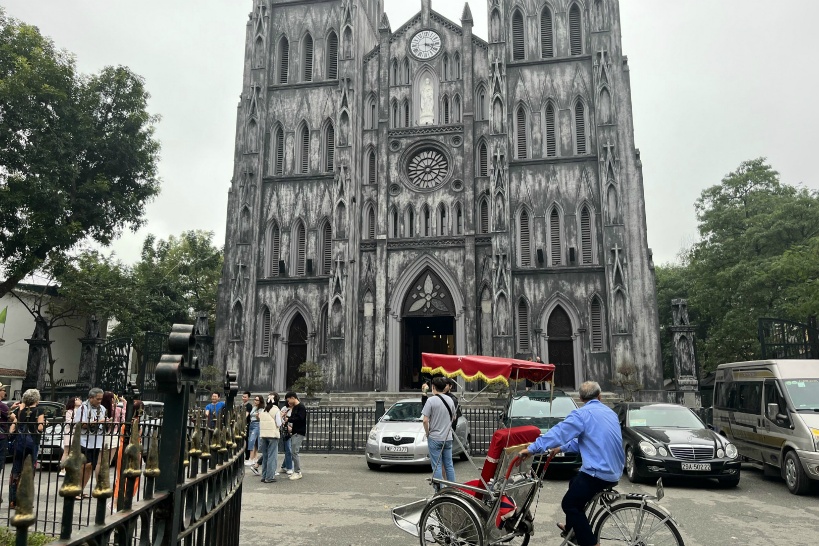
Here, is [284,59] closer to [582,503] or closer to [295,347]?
[295,347]

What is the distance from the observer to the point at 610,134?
26.2 m

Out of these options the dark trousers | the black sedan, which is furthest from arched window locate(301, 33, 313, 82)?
the dark trousers

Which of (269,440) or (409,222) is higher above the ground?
(409,222)

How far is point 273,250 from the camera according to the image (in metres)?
28.9

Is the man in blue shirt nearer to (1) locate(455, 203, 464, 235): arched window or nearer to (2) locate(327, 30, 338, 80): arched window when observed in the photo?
(1) locate(455, 203, 464, 235): arched window

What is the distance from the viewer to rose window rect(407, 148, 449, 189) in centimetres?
2798

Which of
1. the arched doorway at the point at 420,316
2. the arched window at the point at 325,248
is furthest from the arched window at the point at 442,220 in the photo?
the arched window at the point at 325,248

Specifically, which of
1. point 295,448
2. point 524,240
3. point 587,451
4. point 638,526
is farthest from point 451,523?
point 524,240

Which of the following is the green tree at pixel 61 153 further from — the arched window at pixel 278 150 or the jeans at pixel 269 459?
the jeans at pixel 269 459

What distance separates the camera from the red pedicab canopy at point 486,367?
9.23m

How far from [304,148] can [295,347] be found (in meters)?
9.16

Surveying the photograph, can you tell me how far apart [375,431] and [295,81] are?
2141cm

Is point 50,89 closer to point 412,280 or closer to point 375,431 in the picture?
point 412,280

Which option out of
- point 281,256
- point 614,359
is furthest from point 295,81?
point 614,359
